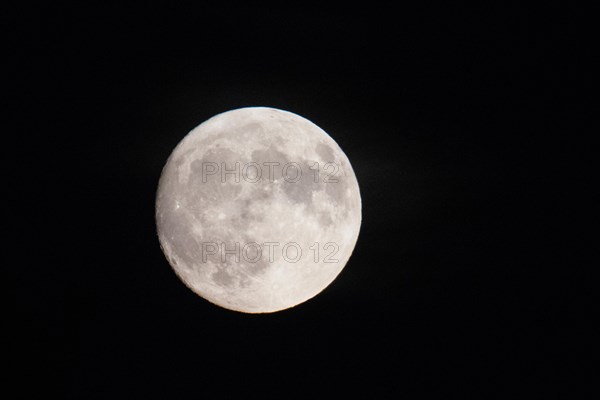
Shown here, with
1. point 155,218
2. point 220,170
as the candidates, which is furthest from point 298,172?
point 155,218

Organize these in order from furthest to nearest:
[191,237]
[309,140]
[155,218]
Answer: [155,218]
[309,140]
[191,237]

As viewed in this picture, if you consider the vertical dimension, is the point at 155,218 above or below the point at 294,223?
above

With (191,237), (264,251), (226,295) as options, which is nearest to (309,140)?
(264,251)

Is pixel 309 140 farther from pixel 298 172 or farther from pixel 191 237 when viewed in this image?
pixel 191 237

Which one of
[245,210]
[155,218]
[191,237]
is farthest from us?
[155,218]

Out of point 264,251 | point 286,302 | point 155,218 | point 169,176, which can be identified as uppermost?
point 169,176

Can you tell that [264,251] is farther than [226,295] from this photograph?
No

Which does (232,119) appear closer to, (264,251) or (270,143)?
(270,143)
